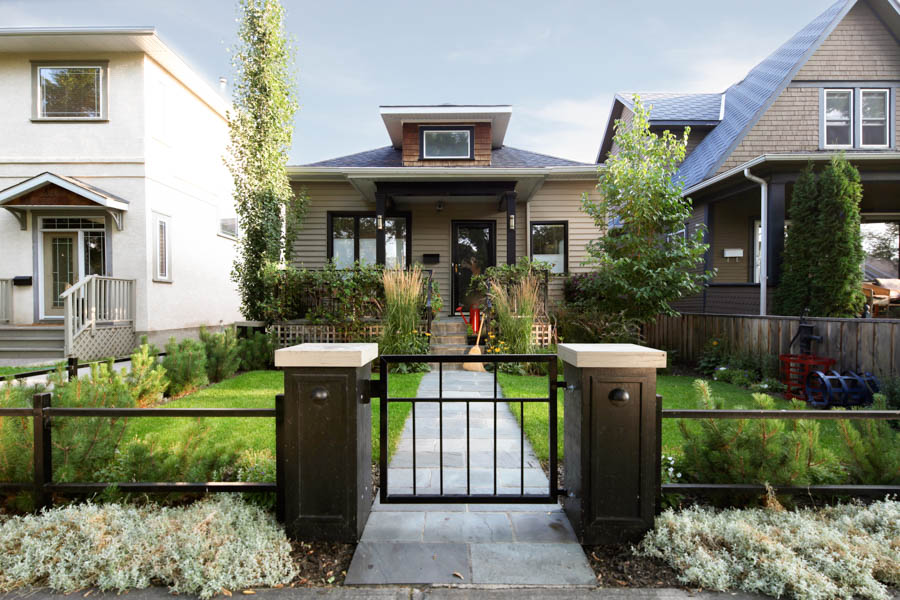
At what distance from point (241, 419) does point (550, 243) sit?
848 centimetres

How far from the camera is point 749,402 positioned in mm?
5414

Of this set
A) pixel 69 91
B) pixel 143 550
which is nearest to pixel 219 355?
pixel 143 550

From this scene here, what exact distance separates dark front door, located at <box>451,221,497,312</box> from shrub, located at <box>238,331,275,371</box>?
4587 millimetres

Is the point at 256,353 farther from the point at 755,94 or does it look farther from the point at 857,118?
the point at 857,118

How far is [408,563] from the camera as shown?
221 centimetres

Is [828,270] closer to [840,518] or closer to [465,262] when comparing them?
[840,518]

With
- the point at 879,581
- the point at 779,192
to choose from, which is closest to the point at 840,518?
the point at 879,581

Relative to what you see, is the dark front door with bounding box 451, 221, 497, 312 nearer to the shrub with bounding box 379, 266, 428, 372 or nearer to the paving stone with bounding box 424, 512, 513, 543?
the shrub with bounding box 379, 266, 428, 372

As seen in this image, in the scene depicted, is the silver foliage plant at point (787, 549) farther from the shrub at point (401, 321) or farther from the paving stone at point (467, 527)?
the shrub at point (401, 321)

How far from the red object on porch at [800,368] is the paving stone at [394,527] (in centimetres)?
546

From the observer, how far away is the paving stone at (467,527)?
2459 mm

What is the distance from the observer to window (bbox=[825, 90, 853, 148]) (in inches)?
408

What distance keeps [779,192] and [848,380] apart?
4397 mm

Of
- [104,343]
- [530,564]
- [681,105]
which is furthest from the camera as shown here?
[681,105]
